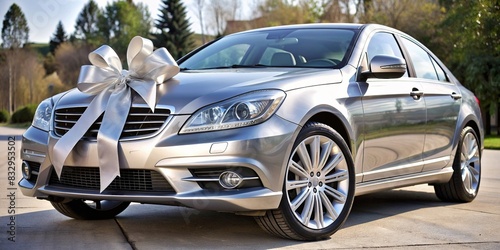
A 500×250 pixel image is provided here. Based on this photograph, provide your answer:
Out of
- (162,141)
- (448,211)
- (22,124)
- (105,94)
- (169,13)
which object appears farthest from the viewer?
(169,13)

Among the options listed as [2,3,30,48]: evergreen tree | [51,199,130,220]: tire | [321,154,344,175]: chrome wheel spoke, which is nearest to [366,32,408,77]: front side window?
[321,154,344,175]: chrome wheel spoke

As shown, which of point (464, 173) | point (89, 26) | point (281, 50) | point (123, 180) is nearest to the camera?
point (123, 180)

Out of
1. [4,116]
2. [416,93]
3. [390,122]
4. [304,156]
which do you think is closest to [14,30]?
[416,93]

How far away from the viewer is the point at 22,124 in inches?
1754

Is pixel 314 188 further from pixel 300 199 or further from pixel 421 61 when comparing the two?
pixel 421 61

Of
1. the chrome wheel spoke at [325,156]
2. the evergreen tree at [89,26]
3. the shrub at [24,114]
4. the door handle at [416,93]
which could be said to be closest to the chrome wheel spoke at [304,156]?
the chrome wheel spoke at [325,156]

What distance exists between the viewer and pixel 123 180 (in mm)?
4734

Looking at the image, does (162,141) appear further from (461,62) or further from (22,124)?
(22,124)

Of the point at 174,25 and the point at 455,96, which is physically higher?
the point at 455,96

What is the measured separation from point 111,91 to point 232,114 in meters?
0.91

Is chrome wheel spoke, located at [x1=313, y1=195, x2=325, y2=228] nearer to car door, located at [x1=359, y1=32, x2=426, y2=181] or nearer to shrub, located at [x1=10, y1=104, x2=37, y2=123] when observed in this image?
car door, located at [x1=359, y1=32, x2=426, y2=181]

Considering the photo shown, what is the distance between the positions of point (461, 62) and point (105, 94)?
2901 centimetres

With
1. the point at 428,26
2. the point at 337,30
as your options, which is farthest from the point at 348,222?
Result: the point at 428,26

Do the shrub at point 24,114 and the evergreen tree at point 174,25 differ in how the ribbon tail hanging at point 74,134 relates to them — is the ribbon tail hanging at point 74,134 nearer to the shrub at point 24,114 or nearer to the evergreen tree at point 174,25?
the shrub at point 24,114
